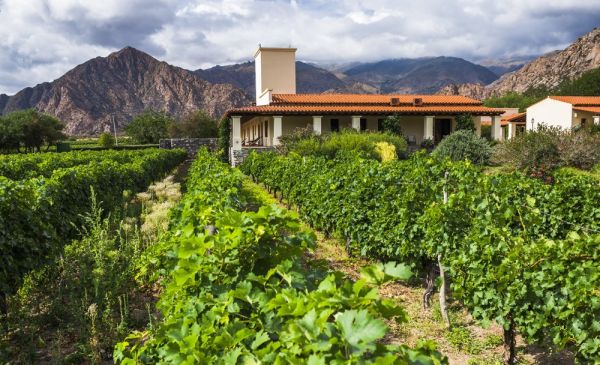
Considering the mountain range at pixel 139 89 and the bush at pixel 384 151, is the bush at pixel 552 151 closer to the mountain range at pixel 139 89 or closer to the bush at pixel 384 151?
the bush at pixel 384 151

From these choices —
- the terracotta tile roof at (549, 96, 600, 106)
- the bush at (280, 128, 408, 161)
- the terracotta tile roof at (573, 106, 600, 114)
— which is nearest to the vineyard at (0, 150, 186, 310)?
the bush at (280, 128, 408, 161)

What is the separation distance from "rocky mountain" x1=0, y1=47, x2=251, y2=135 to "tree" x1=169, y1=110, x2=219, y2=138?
82.5m

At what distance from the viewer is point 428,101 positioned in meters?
32.2

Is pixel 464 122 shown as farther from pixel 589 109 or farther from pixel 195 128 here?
pixel 195 128

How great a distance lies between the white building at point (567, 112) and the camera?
41.6 m

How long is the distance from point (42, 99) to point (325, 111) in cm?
15991

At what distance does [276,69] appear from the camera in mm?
38438

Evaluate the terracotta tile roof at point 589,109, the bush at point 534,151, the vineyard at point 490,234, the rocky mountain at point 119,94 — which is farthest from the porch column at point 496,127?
the rocky mountain at point 119,94

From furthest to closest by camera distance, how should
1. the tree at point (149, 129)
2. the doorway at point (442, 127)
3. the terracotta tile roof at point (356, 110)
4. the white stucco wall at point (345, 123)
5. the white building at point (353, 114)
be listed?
1. the tree at point (149, 129)
2. the doorway at point (442, 127)
3. the white stucco wall at point (345, 123)
4. the white building at point (353, 114)
5. the terracotta tile roof at point (356, 110)

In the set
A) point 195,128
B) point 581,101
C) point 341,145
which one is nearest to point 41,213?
point 341,145

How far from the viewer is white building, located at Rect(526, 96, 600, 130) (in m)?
41.6

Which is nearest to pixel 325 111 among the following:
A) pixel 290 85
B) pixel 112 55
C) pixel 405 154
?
pixel 405 154

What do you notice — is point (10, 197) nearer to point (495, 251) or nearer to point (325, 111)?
point (495, 251)

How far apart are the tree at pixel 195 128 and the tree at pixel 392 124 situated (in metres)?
37.1
